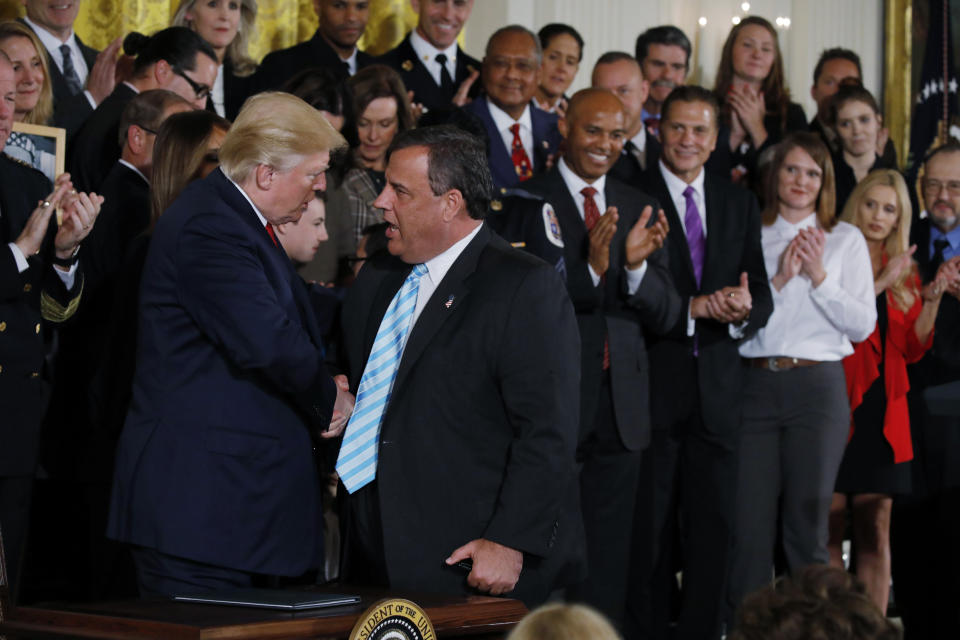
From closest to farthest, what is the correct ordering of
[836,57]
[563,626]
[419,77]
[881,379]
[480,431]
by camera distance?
[563,626] → [480,431] → [881,379] → [419,77] → [836,57]

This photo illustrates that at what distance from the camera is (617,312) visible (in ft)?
16.6

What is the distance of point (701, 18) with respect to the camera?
367 inches

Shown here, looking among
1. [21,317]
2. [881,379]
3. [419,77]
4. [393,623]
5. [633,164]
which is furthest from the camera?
[419,77]

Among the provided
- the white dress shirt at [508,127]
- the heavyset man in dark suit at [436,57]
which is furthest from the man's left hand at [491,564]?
the heavyset man in dark suit at [436,57]

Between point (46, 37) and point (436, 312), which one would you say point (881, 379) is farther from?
point (46, 37)

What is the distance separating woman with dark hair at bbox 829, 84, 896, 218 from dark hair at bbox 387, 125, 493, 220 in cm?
329

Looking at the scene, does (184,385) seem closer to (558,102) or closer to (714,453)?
(714,453)

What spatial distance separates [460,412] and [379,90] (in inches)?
92.4

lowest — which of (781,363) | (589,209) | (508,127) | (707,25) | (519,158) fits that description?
(781,363)

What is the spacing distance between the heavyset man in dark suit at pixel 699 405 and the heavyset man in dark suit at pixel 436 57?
1.26m

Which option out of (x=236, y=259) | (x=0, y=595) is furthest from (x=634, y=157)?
(x=0, y=595)

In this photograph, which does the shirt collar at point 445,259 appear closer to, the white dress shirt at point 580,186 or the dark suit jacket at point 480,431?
the dark suit jacket at point 480,431

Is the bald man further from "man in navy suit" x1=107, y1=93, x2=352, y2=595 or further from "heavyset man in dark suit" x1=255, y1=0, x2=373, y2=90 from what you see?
"man in navy suit" x1=107, y1=93, x2=352, y2=595

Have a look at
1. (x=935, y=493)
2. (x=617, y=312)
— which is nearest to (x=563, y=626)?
(x=617, y=312)
